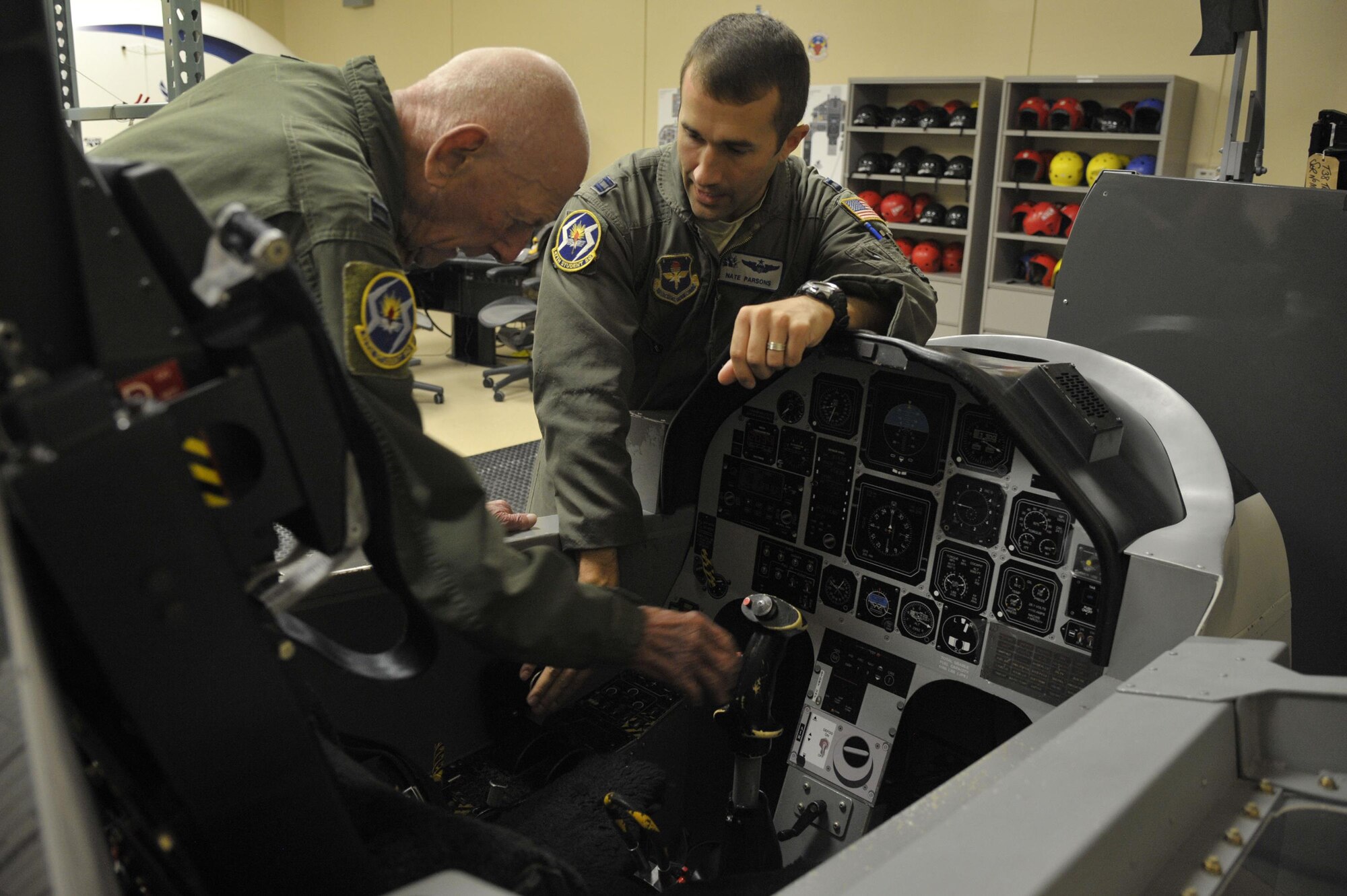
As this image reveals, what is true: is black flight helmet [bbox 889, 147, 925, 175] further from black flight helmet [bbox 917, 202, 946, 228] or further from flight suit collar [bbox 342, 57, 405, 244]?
flight suit collar [bbox 342, 57, 405, 244]

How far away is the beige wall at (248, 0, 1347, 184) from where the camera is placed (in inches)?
203

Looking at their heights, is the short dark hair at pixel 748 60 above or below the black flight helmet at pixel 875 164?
below

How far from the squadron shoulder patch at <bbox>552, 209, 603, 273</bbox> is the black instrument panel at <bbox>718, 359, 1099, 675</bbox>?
1.34 feet

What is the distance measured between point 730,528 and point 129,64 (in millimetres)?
5674

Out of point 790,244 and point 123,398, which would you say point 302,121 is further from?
point 790,244

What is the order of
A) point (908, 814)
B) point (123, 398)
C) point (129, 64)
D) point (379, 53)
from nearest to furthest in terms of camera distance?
point (123, 398)
point (908, 814)
point (129, 64)
point (379, 53)

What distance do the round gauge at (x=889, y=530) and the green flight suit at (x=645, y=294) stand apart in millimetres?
345

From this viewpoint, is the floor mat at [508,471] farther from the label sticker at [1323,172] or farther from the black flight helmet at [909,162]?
the black flight helmet at [909,162]

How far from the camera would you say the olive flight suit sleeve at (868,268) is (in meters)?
1.83

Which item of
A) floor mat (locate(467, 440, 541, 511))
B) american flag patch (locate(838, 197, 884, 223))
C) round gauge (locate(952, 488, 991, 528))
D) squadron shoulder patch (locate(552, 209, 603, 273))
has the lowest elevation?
floor mat (locate(467, 440, 541, 511))

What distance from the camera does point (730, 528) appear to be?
1908 millimetres

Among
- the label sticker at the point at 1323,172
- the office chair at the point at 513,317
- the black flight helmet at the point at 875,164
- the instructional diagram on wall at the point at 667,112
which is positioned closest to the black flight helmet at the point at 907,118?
the black flight helmet at the point at 875,164

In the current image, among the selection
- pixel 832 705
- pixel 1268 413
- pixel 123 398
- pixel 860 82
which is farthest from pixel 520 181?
pixel 860 82

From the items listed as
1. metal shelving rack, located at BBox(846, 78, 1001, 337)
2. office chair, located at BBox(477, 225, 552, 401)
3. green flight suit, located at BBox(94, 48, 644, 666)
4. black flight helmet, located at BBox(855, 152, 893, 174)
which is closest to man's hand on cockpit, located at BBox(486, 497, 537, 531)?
green flight suit, located at BBox(94, 48, 644, 666)
